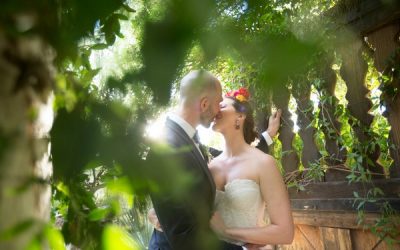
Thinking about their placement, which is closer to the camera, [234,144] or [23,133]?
[23,133]

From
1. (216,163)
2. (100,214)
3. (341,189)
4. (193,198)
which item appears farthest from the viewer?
(216,163)

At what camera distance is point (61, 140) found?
0.45 metres

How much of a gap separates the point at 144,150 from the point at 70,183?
0.19m

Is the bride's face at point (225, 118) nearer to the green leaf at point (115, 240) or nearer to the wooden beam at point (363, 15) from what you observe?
the wooden beam at point (363, 15)

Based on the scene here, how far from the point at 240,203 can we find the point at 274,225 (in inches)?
10.4

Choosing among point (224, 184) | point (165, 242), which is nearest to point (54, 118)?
point (165, 242)

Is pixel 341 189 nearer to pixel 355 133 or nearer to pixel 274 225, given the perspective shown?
pixel 355 133

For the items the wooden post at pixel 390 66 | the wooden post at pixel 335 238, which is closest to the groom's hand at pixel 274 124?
the wooden post at pixel 335 238

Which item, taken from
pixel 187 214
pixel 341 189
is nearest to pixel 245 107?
pixel 341 189

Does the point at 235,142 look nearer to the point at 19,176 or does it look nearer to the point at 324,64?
the point at 324,64

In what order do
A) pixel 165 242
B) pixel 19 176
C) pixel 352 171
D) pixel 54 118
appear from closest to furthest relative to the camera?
pixel 19 176 < pixel 54 118 < pixel 165 242 < pixel 352 171

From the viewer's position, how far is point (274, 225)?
2.06 m

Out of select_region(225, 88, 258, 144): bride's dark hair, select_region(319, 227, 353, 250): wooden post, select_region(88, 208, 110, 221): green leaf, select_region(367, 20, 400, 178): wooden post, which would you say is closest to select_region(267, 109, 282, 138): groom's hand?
select_region(225, 88, 258, 144): bride's dark hair

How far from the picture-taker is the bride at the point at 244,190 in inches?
81.3
